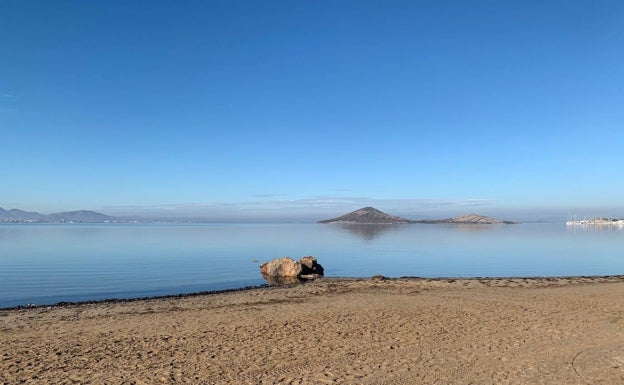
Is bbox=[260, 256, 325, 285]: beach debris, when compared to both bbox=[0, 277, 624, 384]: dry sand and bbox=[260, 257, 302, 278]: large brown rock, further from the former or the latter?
bbox=[0, 277, 624, 384]: dry sand

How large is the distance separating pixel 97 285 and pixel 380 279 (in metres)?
18.5

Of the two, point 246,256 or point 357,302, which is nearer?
point 357,302

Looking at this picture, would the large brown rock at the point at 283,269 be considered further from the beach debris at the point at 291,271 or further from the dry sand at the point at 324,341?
the dry sand at the point at 324,341

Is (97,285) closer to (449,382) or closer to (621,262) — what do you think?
(449,382)

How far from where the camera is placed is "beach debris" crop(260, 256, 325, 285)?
31.3m

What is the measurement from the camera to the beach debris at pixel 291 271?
31.3 m

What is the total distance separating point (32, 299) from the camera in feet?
75.3

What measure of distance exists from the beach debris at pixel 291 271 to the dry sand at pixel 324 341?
34.6 feet

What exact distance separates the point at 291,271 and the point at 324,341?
771 inches

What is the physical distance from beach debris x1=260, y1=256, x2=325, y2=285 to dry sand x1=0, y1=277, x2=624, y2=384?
10546 mm

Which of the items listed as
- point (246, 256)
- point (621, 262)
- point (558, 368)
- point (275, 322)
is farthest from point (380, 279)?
point (621, 262)

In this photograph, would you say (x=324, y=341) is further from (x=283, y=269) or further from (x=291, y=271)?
(x=283, y=269)

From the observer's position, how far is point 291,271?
3177 centimetres

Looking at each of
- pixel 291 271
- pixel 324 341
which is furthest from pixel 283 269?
pixel 324 341
